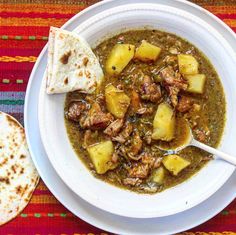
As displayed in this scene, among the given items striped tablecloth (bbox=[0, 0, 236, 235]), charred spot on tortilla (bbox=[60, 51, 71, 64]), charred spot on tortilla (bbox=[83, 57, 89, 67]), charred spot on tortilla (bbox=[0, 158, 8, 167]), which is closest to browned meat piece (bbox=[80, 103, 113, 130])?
charred spot on tortilla (bbox=[83, 57, 89, 67])

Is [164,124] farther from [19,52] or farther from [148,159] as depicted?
[19,52]

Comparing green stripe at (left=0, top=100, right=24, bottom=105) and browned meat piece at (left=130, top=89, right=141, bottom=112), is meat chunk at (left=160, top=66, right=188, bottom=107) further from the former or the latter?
green stripe at (left=0, top=100, right=24, bottom=105)

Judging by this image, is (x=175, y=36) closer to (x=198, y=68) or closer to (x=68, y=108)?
(x=198, y=68)

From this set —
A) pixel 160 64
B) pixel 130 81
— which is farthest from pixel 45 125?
pixel 160 64

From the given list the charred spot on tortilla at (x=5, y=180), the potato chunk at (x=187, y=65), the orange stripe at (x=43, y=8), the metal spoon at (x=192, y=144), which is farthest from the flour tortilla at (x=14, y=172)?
the potato chunk at (x=187, y=65)

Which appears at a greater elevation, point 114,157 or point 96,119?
point 96,119

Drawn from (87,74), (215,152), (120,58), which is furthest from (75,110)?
(215,152)

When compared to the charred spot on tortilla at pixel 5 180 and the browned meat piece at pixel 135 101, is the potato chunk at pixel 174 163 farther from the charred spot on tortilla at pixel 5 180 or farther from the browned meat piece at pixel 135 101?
the charred spot on tortilla at pixel 5 180

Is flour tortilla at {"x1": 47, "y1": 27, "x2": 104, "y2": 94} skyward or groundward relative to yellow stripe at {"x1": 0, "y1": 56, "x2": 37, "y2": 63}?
skyward
